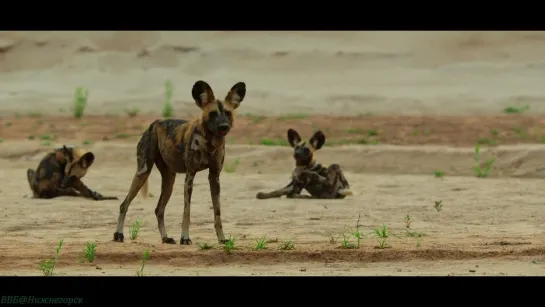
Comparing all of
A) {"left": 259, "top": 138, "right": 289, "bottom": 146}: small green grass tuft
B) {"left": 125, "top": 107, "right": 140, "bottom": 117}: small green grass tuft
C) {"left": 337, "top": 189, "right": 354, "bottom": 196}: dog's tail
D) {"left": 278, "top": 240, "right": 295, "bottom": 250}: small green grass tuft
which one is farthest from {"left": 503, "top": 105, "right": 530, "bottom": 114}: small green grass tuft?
{"left": 278, "top": 240, "right": 295, "bottom": 250}: small green grass tuft

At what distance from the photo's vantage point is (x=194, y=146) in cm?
1031

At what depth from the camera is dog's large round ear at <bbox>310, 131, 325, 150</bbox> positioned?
48.2ft

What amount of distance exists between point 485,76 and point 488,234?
72.4 ft

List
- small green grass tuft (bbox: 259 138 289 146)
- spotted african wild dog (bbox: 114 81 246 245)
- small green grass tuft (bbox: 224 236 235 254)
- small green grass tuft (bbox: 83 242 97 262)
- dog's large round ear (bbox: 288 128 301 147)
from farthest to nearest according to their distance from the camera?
small green grass tuft (bbox: 259 138 289 146) → dog's large round ear (bbox: 288 128 301 147) → spotted african wild dog (bbox: 114 81 246 245) → small green grass tuft (bbox: 224 236 235 254) → small green grass tuft (bbox: 83 242 97 262)

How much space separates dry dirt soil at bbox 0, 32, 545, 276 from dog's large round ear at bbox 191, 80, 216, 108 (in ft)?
4.20

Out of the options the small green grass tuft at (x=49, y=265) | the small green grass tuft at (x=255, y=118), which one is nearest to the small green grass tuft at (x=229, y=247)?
the small green grass tuft at (x=49, y=265)

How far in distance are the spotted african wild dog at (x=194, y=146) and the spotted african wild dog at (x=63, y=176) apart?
3.90 m

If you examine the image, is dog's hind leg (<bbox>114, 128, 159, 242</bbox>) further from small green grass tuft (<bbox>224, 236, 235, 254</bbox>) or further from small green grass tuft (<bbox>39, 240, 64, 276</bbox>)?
small green grass tuft (<bbox>39, 240, 64, 276</bbox>)

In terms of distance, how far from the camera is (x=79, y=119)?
2598cm

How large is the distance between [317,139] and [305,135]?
8213 mm

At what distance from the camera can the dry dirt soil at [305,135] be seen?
9570mm

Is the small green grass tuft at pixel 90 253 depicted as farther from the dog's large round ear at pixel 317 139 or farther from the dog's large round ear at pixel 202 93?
the dog's large round ear at pixel 317 139
